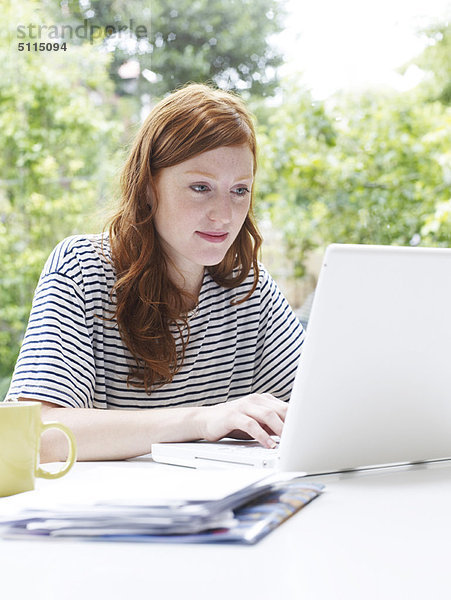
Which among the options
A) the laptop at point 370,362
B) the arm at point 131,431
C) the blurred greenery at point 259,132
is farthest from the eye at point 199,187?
the blurred greenery at point 259,132

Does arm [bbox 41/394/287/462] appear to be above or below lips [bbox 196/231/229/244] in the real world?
below

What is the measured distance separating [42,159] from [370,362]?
2504 millimetres

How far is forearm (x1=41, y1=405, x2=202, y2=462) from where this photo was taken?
1.14 metres

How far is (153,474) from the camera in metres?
0.94

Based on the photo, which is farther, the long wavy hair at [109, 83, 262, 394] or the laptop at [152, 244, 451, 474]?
the long wavy hair at [109, 83, 262, 394]

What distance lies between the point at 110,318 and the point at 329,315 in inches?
28.0

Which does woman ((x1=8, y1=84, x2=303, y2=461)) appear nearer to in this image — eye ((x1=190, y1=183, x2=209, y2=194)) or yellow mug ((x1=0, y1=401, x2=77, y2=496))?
eye ((x1=190, y1=183, x2=209, y2=194))

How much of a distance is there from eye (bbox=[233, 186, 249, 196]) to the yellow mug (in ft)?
2.50

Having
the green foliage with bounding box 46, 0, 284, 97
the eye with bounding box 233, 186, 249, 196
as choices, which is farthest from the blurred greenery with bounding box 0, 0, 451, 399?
the eye with bounding box 233, 186, 249, 196

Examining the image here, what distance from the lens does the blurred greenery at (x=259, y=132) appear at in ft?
10.1

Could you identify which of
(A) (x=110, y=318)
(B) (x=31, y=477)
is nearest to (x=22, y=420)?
(B) (x=31, y=477)

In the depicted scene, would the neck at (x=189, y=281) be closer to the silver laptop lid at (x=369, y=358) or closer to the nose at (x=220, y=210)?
the nose at (x=220, y=210)

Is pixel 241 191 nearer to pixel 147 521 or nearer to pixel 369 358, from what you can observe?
pixel 369 358

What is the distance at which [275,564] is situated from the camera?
58cm
